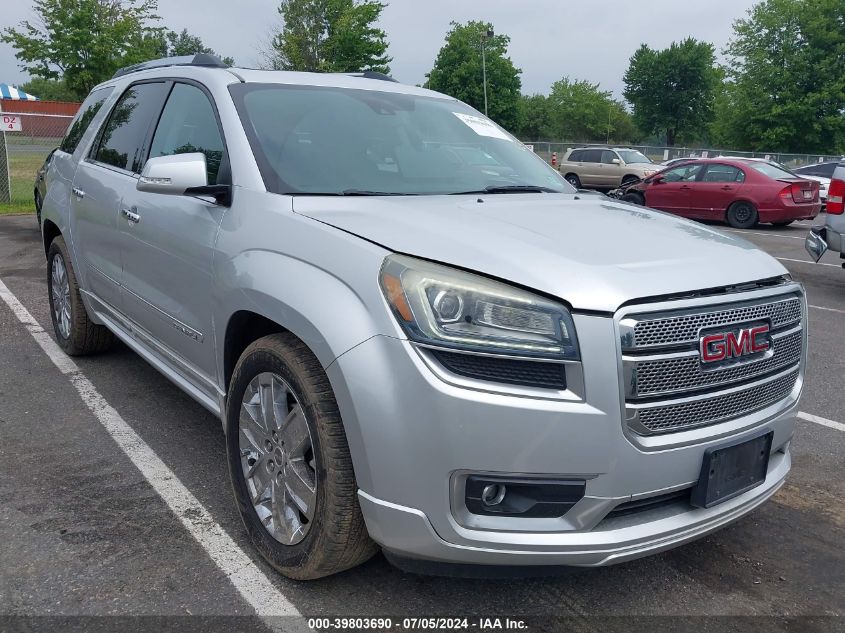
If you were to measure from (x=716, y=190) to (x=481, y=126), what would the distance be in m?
13.1

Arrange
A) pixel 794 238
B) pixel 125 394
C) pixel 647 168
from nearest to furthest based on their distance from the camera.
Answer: pixel 125 394 → pixel 794 238 → pixel 647 168

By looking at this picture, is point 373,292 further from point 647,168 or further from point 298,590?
point 647,168

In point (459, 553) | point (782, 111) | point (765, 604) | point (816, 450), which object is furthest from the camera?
point (782, 111)

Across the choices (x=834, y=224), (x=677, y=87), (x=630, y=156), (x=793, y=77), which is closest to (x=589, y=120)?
(x=677, y=87)

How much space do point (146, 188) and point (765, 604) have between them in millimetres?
2813

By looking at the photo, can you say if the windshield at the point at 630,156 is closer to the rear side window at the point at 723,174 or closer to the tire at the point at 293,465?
the rear side window at the point at 723,174

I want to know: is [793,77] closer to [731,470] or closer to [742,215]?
[742,215]

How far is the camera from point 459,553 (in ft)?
7.13

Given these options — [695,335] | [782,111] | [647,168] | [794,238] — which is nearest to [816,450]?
[695,335]

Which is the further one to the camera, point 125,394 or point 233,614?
point 125,394

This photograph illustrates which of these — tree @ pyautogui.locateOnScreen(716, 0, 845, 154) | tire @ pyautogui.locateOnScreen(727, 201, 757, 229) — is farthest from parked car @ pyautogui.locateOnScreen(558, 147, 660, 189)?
tree @ pyautogui.locateOnScreen(716, 0, 845, 154)

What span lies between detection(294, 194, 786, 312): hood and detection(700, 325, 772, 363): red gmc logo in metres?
0.16

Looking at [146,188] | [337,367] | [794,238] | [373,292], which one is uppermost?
[146,188]

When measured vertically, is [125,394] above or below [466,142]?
below
